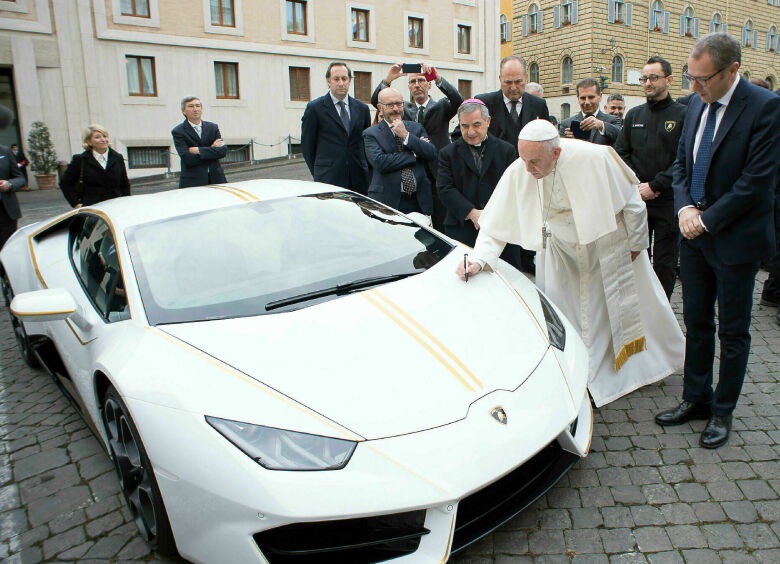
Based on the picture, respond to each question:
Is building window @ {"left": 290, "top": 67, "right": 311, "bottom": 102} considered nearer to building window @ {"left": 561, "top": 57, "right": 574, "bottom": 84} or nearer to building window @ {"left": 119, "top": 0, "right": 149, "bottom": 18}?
building window @ {"left": 119, "top": 0, "right": 149, "bottom": 18}

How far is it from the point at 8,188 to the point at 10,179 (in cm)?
18

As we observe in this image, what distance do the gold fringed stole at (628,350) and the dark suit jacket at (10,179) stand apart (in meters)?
5.69

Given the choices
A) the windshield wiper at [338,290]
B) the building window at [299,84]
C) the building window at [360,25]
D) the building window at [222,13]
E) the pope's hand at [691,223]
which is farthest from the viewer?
the building window at [360,25]

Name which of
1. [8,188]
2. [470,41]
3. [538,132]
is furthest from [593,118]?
[470,41]

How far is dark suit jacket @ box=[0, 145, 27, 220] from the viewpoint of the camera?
241 inches

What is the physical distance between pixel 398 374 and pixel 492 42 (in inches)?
1361

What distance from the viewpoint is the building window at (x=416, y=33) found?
30547 mm

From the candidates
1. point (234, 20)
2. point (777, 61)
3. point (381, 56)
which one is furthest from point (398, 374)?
point (777, 61)

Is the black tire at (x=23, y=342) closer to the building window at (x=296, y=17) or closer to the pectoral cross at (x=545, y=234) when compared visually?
the pectoral cross at (x=545, y=234)

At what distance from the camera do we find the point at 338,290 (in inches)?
107

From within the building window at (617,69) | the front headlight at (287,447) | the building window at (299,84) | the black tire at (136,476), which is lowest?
the black tire at (136,476)

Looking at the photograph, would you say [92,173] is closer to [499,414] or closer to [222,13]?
[499,414]

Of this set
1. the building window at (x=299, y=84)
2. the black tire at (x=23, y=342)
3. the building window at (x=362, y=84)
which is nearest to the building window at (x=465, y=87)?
the building window at (x=362, y=84)

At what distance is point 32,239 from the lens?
4.21 metres
